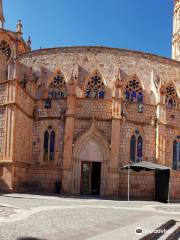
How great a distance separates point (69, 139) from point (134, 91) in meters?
6.93

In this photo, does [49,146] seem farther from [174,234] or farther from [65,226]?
[174,234]

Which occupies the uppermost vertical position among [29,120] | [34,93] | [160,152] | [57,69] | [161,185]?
[57,69]

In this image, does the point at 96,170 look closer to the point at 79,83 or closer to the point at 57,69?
the point at 79,83

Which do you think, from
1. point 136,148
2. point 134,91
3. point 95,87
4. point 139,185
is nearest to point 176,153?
point 136,148

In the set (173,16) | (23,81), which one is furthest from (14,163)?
(173,16)

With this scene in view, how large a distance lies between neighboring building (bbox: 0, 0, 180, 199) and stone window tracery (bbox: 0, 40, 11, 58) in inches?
231

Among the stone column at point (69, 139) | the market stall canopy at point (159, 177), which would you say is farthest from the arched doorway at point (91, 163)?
the market stall canopy at point (159, 177)

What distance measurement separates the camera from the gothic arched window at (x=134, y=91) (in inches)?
1080

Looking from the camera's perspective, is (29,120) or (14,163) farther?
(29,120)

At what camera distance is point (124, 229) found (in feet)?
30.3

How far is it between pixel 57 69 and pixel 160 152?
1012 centimetres

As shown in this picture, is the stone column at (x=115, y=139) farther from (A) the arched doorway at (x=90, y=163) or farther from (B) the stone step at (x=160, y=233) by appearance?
(B) the stone step at (x=160, y=233)

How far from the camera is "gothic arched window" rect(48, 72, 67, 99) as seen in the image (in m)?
27.4

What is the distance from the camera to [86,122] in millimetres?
24859
